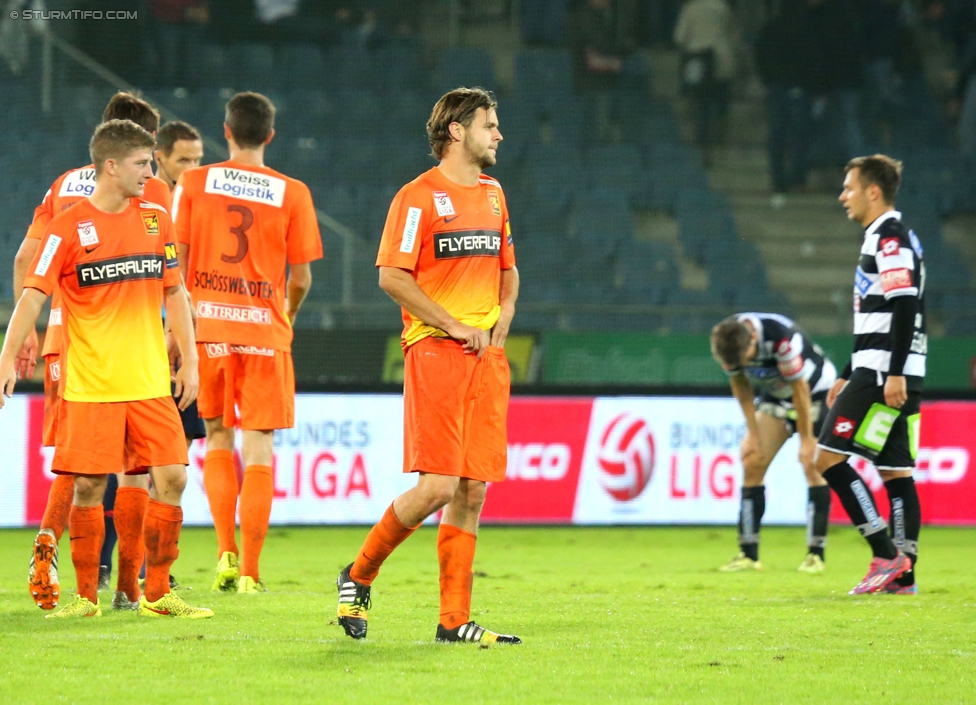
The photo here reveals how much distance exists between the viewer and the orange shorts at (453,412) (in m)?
4.80

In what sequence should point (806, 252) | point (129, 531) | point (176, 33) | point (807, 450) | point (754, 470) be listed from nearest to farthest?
1. point (129, 531)
2. point (807, 450)
3. point (754, 470)
4. point (806, 252)
5. point (176, 33)

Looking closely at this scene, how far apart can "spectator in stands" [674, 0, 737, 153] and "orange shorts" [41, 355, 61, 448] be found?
12994mm

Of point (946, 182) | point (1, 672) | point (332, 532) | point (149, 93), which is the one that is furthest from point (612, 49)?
point (1, 672)

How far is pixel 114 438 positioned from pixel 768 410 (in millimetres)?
4801

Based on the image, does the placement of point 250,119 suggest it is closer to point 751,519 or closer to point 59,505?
point 59,505

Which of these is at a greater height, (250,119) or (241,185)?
(250,119)

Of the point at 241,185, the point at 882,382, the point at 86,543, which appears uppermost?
the point at 241,185

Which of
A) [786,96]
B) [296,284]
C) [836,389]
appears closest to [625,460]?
[836,389]

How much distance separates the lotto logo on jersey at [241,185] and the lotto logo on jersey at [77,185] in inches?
22.9

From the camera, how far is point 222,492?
6.67 m

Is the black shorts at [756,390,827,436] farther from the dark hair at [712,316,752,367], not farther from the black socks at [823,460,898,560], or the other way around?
the black socks at [823,460,898,560]

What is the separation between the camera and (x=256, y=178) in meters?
6.81

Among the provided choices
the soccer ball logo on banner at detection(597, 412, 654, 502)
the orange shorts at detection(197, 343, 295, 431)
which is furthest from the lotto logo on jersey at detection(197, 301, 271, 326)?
the soccer ball logo on banner at detection(597, 412, 654, 502)

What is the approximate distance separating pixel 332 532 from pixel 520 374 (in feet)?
8.29
